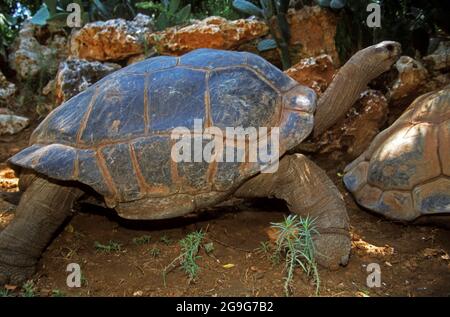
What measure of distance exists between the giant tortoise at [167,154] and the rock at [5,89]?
4389mm

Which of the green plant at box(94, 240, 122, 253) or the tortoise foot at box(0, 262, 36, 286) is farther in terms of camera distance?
the green plant at box(94, 240, 122, 253)

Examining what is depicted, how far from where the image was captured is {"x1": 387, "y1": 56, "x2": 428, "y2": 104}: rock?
5477mm

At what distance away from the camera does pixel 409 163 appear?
395 cm

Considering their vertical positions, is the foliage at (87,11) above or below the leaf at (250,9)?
above

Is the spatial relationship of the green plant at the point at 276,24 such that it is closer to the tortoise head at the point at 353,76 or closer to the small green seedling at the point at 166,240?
the tortoise head at the point at 353,76

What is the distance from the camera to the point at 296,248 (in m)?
3.36

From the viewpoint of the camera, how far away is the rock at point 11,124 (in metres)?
6.89

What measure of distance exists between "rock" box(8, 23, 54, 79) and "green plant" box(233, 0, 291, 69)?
401cm

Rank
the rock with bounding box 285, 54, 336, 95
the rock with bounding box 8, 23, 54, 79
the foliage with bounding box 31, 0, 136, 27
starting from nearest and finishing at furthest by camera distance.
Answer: the rock with bounding box 285, 54, 336, 95
the foliage with bounding box 31, 0, 136, 27
the rock with bounding box 8, 23, 54, 79

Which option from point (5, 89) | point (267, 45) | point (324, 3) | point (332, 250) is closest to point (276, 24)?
point (267, 45)

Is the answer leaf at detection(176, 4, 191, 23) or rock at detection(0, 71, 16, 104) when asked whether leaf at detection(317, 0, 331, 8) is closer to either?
leaf at detection(176, 4, 191, 23)

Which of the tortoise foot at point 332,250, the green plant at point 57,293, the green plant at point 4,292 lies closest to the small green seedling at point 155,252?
the green plant at point 57,293

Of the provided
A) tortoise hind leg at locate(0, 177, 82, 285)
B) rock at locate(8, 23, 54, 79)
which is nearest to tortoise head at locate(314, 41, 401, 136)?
tortoise hind leg at locate(0, 177, 82, 285)

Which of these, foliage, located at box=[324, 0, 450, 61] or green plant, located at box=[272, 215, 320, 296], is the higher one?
foliage, located at box=[324, 0, 450, 61]
